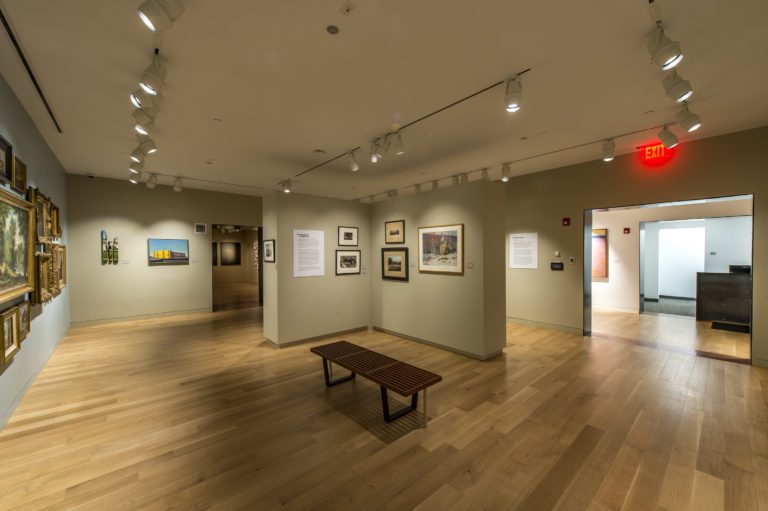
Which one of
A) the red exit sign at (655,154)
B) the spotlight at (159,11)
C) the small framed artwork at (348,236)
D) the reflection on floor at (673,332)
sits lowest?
the reflection on floor at (673,332)

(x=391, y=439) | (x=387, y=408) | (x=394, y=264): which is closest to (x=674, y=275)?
(x=394, y=264)

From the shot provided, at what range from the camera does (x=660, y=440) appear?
269cm

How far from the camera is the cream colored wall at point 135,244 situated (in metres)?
6.82

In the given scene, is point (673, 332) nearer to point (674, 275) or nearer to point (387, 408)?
point (674, 275)

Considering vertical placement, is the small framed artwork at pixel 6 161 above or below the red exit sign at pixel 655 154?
below

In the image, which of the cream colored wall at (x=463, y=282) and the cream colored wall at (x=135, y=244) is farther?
the cream colored wall at (x=135, y=244)

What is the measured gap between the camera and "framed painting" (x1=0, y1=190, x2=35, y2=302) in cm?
273

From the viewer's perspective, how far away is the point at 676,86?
246 centimetres

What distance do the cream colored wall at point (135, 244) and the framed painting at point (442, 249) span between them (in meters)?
5.95

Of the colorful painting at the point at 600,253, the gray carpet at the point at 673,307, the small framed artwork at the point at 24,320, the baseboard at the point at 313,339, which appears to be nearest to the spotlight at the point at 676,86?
the baseboard at the point at 313,339

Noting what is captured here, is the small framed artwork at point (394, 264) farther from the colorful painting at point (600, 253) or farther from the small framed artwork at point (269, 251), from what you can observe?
the colorful painting at point (600, 253)

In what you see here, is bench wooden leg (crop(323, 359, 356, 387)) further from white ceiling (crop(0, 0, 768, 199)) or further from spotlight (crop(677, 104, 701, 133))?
spotlight (crop(677, 104, 701, 133))

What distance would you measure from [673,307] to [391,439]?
957cm

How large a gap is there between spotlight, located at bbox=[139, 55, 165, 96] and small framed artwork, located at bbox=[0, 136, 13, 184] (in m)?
1.63
